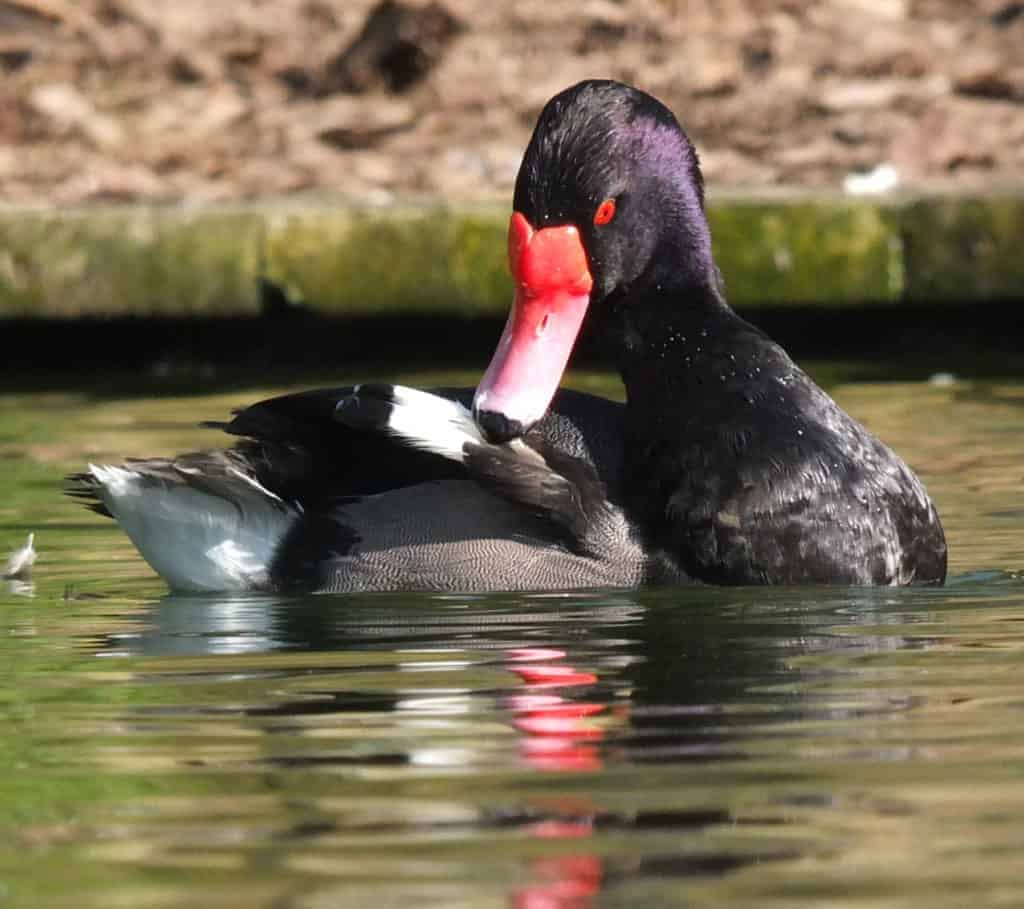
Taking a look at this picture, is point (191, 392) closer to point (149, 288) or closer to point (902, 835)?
point (149, 288)

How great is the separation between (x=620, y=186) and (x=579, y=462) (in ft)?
2.17

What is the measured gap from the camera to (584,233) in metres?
5.66

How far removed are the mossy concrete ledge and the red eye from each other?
289cm

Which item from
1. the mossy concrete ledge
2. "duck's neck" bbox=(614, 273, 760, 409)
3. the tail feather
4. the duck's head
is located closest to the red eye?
the duck's head

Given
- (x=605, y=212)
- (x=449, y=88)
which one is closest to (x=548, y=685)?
(x=605, y=212)

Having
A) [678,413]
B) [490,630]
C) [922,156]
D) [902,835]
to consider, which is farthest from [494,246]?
[902,835]

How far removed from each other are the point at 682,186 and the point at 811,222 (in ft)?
9.12

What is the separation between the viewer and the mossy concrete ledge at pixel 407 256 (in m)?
8.60

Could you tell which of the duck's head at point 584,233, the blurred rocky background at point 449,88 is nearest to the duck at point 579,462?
the duck's head at point 584,233

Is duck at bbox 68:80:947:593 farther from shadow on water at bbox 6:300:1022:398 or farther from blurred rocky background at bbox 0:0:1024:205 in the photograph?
blurred rocky background at bbox 0:0:1024:205

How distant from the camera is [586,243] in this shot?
5.66 meters

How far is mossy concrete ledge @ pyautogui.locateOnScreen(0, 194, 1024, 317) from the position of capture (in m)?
8.60

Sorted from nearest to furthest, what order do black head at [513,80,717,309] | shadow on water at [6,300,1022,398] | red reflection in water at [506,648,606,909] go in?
red reflection in water at [506,648,606,909], black head at [513,80,717,309], shadow on water at [6,300,1022,398]

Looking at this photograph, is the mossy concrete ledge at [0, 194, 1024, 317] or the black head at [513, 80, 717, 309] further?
A: the mossy concrete ledge at [0, 194, 1024, 317]
